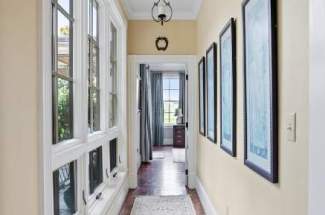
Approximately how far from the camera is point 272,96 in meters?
1.53

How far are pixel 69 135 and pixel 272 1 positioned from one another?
1622 millimetres

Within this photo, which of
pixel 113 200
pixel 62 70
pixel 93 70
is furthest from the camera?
pixel 113 200

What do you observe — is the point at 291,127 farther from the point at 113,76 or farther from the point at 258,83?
the point at 113,76

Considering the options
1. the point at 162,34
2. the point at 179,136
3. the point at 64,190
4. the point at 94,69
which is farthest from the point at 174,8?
the point at 179,136

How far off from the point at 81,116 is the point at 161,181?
354 centimetres

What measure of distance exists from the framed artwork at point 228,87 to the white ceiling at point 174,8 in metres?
1.99

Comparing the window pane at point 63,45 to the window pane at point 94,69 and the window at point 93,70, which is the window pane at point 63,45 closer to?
the window at point 93,70

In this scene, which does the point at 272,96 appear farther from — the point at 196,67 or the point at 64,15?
the point at 196,67

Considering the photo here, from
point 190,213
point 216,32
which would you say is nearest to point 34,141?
point 216,32

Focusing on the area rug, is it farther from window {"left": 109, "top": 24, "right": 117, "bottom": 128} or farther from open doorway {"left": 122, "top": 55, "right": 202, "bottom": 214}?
window {"left": 109, "top": 24, "right": 117, "bottom": 128}

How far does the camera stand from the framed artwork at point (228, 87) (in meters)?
2.42

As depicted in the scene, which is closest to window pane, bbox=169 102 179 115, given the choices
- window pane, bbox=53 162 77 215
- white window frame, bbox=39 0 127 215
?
white window frame, bbox=39 0 127 215

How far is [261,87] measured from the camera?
1714mm

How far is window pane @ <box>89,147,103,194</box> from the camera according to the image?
124 inches
